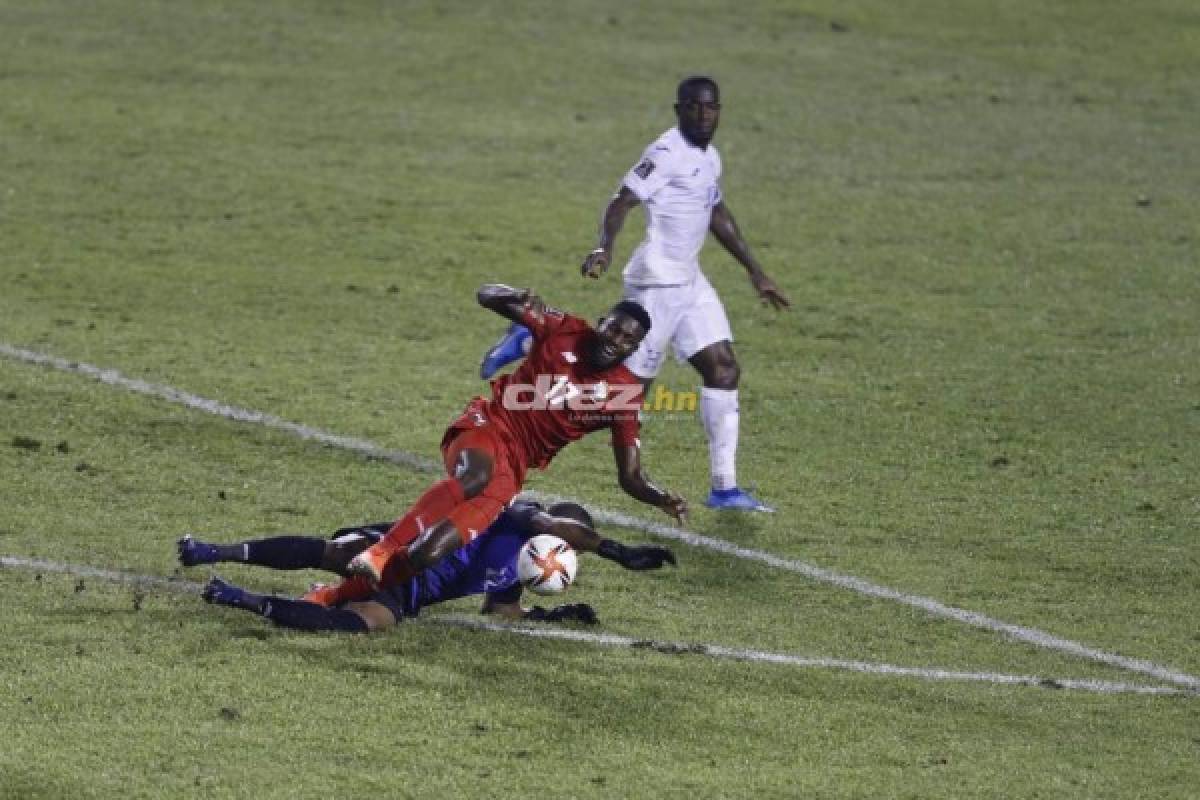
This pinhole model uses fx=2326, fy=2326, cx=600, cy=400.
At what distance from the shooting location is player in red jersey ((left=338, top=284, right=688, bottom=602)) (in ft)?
36.4

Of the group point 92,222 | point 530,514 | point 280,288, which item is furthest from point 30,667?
point 92,222

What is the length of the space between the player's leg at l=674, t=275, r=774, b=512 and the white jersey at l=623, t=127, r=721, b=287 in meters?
0.21

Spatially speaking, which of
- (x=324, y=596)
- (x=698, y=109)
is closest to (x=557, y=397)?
(x=324, y=596)

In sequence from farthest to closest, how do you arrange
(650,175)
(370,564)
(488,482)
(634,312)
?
(650,175) → (634,312) → (488,482) → (370,564)

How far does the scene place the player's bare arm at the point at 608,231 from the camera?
12733mm

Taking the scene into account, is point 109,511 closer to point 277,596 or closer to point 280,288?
point 277,596

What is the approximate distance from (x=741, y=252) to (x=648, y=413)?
80.4 inches

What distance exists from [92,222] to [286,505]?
7.32 meters

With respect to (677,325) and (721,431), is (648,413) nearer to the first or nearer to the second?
(677,325)

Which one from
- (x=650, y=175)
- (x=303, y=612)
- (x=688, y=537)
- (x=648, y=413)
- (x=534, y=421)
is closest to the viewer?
(x=303, y=612)

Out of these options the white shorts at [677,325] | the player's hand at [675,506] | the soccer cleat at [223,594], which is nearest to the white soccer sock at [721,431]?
the white shorts at [677,325]

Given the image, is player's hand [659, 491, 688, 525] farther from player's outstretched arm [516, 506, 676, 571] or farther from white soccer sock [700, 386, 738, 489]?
white soccer sock [700, 386, 738, 489]

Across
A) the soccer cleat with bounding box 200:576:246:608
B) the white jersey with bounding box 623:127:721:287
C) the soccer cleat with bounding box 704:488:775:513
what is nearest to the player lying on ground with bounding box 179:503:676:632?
the soccer cleat with bounding box 200:576:246:608

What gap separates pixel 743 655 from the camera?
35.8 feet
